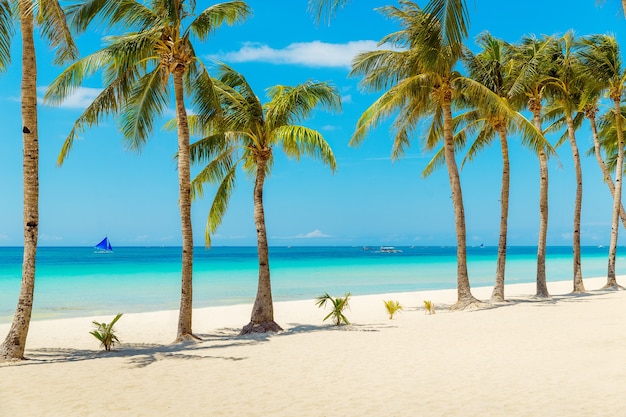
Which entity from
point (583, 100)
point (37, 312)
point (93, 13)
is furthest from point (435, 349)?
point (37, 312)

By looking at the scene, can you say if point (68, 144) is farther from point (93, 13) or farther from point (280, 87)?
point (280, 87)

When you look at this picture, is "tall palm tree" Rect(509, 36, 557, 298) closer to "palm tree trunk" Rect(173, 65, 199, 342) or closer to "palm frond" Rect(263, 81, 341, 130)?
"palm frond" Rect(263, 81, 341, 130)

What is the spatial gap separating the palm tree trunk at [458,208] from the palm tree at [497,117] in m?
1.11

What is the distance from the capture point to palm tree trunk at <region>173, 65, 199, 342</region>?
1181cm

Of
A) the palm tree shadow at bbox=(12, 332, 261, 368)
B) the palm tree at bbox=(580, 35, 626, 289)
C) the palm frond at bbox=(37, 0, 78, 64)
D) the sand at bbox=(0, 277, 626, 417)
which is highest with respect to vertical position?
the palm tree at bbox=(580, 35, 626, 289)

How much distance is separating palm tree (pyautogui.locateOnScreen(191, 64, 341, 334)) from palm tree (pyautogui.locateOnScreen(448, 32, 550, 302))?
5.53 m

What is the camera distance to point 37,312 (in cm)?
2144

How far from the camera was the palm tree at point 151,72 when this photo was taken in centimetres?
1128

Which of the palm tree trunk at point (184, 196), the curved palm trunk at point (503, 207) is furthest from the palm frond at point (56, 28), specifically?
the curved palm trunk at point (503, 207)

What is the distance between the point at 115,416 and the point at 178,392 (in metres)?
1.14

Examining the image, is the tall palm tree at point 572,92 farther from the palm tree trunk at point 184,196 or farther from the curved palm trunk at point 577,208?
the palm tree trunk at point 184,196

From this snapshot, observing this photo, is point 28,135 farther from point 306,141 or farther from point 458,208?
point 458,208

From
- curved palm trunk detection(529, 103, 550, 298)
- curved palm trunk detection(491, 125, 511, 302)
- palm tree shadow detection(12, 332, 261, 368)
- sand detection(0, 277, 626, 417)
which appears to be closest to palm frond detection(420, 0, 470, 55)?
sand detection(0, 277, 626, 417)

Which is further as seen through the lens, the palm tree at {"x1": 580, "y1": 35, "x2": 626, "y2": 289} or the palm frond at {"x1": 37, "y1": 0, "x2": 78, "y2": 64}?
the palm tree at {"x1": 580, "y1": 35, "x2": 626, "y2": 289}
